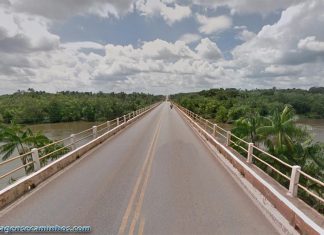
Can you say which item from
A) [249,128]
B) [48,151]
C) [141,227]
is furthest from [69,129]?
[141,227]

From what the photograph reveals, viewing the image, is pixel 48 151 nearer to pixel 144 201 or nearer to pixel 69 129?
pixel 144 201

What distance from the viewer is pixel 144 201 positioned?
7.37 meters

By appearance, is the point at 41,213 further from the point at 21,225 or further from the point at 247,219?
the point at 247,219

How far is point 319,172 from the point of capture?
634 inches

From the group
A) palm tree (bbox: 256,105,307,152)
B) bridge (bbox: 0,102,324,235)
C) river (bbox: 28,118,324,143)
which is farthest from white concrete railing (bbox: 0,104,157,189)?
river (bbox: 28,118,324,143)

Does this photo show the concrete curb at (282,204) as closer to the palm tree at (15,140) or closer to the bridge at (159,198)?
the bridge at (159,198)

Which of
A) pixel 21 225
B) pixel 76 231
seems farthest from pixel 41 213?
pixel 76 231

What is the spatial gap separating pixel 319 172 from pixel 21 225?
16313 mm

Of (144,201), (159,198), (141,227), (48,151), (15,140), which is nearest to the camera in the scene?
(141,227)

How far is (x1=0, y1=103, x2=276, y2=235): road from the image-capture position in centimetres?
606

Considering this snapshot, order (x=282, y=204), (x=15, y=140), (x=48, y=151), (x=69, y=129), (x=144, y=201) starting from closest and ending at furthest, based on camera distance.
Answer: (x=282, y=204)
(x=144, y=201)
(x=15, y=140)
(x=48, y=151)
(x=69, y=129)

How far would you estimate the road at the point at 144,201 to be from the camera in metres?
6.06

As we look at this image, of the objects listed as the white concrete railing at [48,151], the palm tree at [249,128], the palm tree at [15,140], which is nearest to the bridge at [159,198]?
the white concrete railing at [48,151]

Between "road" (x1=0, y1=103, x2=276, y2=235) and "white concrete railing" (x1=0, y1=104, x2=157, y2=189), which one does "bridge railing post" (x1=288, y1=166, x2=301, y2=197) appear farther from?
"white concrete railing" (x1=0, y1=104, x2=157, y2=189)
